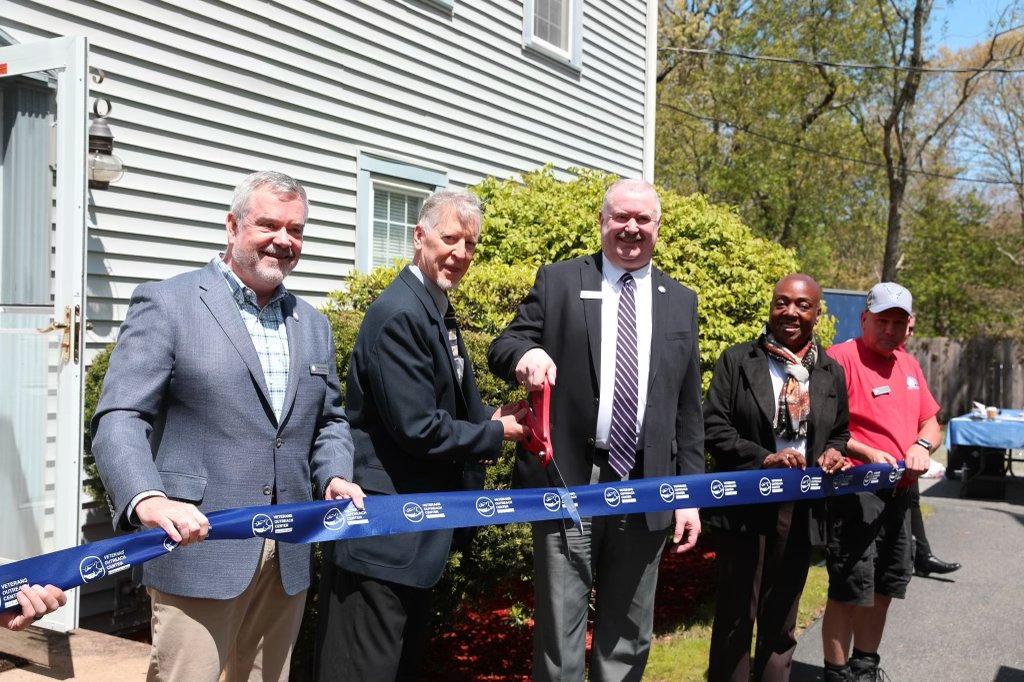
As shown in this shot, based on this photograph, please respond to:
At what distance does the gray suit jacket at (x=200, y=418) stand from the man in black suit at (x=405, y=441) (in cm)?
33

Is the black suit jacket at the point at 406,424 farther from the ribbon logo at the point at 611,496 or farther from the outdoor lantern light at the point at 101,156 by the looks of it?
the outdoor lantern light at the point at 101,156

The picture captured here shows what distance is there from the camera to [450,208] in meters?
3.31

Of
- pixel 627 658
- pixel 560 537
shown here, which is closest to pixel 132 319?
pixel 560 537

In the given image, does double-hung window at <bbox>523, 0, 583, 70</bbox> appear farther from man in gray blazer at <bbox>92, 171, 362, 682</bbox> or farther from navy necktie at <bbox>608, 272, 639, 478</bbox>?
man in gray blazer at <bbox>92, 171, 362, 682</bbox>

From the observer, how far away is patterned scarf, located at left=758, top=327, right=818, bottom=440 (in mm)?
4477

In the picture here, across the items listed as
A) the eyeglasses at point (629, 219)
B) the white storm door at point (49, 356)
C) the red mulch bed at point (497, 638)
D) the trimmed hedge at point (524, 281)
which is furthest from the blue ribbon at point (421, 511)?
the white storm door at point (49, 356)

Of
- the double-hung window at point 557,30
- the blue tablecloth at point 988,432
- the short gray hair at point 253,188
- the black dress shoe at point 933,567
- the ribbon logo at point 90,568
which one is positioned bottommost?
the black dress shoe at point 933,567

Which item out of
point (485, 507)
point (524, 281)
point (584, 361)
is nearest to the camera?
point (485, 507)

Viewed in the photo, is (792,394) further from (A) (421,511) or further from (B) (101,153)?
(B) (101,153)

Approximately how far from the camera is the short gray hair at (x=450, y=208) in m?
3.32

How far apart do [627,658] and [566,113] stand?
9007mm

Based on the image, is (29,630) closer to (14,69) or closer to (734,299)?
(14,69)

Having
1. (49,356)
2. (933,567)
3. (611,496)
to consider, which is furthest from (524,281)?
(933,567)

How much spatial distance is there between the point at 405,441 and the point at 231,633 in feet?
2.53
